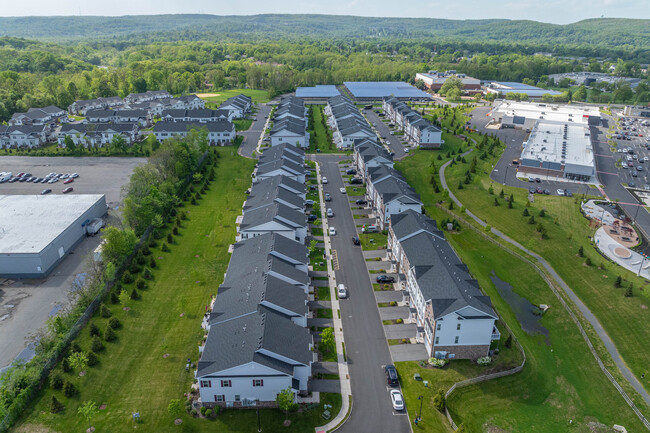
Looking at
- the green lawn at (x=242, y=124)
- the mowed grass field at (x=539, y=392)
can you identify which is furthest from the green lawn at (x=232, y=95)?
the mowed grass field at (x=539, y=392)

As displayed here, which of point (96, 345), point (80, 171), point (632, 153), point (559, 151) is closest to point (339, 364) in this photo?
point (96, 345)

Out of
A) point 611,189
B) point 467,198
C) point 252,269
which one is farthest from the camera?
point 611,189

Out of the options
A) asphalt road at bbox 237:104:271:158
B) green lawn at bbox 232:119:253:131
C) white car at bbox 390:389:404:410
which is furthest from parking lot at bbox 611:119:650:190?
green lawn at bbox 232:119:253:131

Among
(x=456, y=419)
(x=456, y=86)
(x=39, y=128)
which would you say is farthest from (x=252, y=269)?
(x=456, y=86)

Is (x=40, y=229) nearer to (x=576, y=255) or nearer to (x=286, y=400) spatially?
(x=286, y=400)

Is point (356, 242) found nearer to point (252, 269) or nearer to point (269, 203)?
point (269, 203)

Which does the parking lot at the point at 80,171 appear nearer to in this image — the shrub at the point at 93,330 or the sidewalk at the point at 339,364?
the shrub at the point at 93,330
